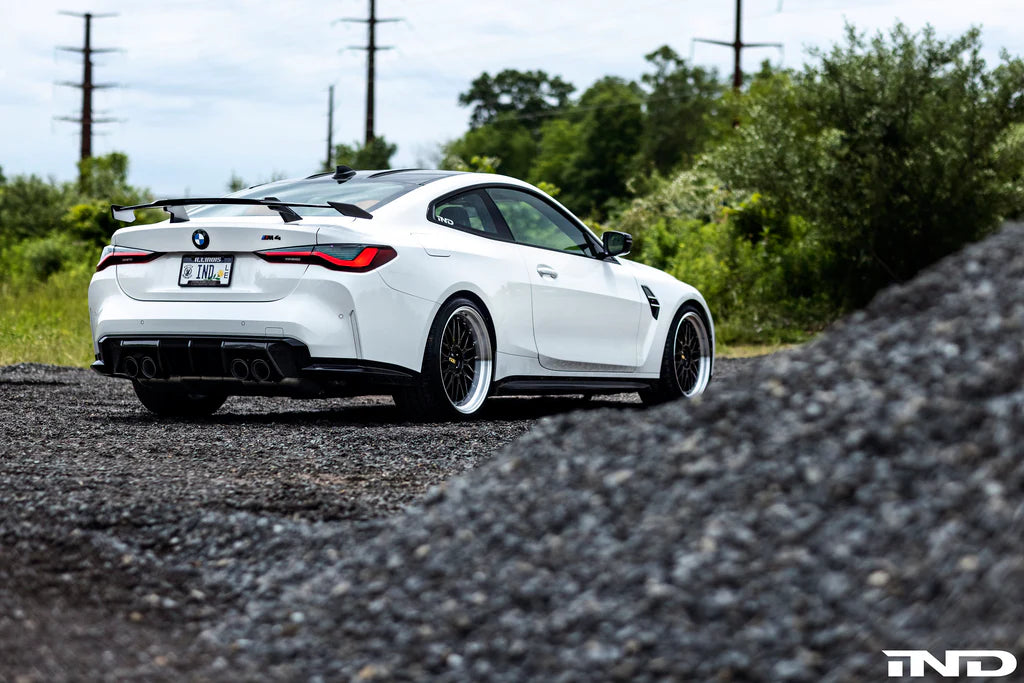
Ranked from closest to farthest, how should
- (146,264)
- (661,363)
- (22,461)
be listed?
(22,461) < (146,264) < (661,363)

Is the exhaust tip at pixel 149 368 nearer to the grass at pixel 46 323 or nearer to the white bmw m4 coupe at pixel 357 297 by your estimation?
the white bmw m4 coupe at pixel 357 297

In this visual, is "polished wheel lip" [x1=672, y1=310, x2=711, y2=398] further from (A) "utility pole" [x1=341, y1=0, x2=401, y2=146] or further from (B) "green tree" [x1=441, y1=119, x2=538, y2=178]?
(B) "green tree" [x1=441, y1=119, x2=538, y2=178]

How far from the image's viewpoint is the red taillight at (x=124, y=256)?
7.38 meters

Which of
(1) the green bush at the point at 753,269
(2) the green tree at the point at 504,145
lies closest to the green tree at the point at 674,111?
(2) the green tree at the point at 504,145

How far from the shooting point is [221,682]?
3.15 metres

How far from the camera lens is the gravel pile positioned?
9.50ft

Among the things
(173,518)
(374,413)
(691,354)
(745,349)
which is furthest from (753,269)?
(173,518)

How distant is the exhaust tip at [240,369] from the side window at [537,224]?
80.3 inches

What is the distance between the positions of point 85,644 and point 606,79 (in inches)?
3530

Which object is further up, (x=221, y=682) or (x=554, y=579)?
(x=554, y=579)

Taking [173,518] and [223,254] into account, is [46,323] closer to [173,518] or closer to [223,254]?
[223,254]

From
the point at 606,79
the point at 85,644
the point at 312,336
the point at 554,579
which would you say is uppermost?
the point at 606,79

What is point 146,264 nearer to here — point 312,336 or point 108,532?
point 312,336

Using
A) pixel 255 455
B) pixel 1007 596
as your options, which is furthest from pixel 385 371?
pixel 1007 596
